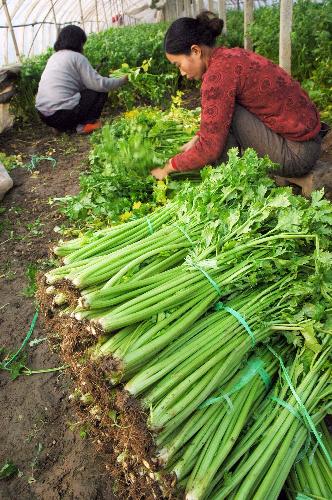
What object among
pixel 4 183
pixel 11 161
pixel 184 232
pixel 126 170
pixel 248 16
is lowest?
pixel 11 161

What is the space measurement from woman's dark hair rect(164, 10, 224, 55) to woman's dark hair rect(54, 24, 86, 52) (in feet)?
14.7

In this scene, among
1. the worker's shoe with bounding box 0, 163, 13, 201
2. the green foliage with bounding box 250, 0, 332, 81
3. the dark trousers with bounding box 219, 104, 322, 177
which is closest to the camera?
the dark trousers with bounding box 219, 104, 322, 177

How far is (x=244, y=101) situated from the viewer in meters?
3.63

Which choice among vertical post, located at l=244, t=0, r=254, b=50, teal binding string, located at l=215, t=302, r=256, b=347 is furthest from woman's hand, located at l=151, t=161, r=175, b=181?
vertical post, located at l=244, t=0, r=254, b=50

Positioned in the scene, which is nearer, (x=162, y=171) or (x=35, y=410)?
(x=35, y=410)

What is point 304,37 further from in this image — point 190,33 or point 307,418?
point 307,418

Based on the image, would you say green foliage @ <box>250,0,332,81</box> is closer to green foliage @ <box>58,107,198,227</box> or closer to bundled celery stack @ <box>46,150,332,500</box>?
green foliage @ <box>58,107,198,227</box>

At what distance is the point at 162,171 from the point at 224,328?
2.19m

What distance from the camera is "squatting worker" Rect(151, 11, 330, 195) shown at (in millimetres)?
3436

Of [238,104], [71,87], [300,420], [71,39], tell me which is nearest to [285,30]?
[238,104]

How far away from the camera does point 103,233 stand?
274cm

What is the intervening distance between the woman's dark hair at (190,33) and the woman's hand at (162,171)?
928mm

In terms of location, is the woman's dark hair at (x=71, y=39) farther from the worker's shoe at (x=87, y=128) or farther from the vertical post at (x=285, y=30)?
the vertical post at (x=285, y=30)

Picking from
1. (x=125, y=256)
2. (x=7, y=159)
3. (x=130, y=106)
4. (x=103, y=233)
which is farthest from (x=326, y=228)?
(x=130, y=106)
